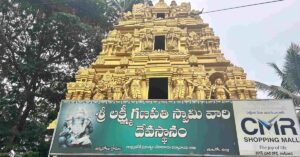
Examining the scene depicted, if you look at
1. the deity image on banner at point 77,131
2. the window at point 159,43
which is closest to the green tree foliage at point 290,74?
the window at point 159,43

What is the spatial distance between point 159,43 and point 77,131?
527cm

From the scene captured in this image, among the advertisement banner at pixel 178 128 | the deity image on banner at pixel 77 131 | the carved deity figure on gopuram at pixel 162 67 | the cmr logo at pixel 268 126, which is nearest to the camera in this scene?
the advertisement banner at pixel 178 128

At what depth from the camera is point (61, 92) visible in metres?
14.8

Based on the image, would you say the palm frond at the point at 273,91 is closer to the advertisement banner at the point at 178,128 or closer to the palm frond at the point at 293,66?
the palm frond at the point at 293,66

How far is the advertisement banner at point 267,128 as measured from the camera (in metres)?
7.54

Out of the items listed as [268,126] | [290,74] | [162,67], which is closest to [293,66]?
[290,74]

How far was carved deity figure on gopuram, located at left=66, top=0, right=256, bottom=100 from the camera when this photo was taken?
957 cm

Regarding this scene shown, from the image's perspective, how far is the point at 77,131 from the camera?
27.0 feet

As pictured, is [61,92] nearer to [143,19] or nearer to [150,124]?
[143,19]

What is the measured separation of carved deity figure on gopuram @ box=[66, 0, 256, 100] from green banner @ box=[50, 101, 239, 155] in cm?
84

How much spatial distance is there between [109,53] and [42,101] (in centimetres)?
547

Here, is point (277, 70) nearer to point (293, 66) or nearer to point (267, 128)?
point (293, 66)

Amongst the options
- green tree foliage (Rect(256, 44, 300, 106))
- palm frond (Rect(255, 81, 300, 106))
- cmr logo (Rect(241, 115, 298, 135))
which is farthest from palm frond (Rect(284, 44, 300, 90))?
cmr logo (Rect(241, 115, 298, 135))

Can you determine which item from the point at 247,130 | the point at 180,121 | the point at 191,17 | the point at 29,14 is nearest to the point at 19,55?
the point at 29,14
